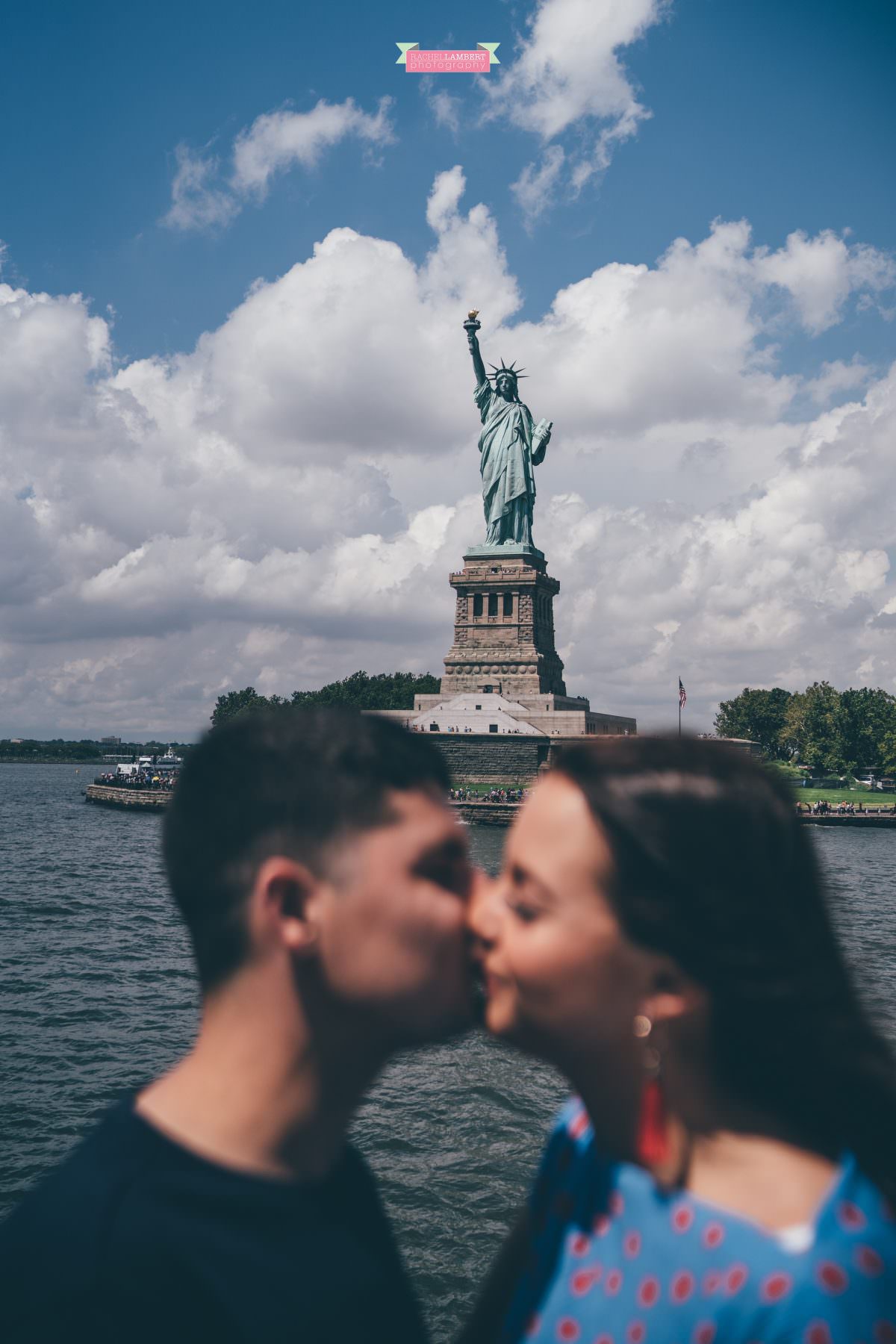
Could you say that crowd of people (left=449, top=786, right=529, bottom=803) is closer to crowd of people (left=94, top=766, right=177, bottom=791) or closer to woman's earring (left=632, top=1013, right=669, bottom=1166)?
crowd of people (left=94, top=766, right=177, bottom=791)

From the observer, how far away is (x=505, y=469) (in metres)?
51.8

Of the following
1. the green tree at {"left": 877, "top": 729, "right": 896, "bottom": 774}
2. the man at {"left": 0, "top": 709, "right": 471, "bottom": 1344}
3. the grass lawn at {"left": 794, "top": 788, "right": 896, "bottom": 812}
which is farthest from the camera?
the green tree at {"left": 877, "top": 729, "right": 896, "bottom": 774}

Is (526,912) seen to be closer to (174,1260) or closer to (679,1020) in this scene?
(679,1020)

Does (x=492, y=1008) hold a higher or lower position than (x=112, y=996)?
higher

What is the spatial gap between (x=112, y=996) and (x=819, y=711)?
64696 millimetres

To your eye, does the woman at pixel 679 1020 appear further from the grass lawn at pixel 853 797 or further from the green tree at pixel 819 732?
the green tree at pixel 819 732

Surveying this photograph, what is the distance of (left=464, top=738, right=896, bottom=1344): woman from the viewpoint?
4.46 feet

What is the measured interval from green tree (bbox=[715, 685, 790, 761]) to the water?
198ft

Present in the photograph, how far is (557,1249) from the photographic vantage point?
5.05ft

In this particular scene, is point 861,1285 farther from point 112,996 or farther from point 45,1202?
point 112,996

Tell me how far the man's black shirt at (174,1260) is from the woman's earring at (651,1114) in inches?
16.4

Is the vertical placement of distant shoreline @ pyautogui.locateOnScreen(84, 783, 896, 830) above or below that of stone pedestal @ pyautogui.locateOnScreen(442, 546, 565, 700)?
below

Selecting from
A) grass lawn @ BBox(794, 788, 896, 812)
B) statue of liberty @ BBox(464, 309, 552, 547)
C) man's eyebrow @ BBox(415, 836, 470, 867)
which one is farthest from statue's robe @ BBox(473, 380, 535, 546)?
man's eyebrow @ BBox(415, 836, 470, 867)

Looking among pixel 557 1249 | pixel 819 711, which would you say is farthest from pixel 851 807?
pixel 557 1249
